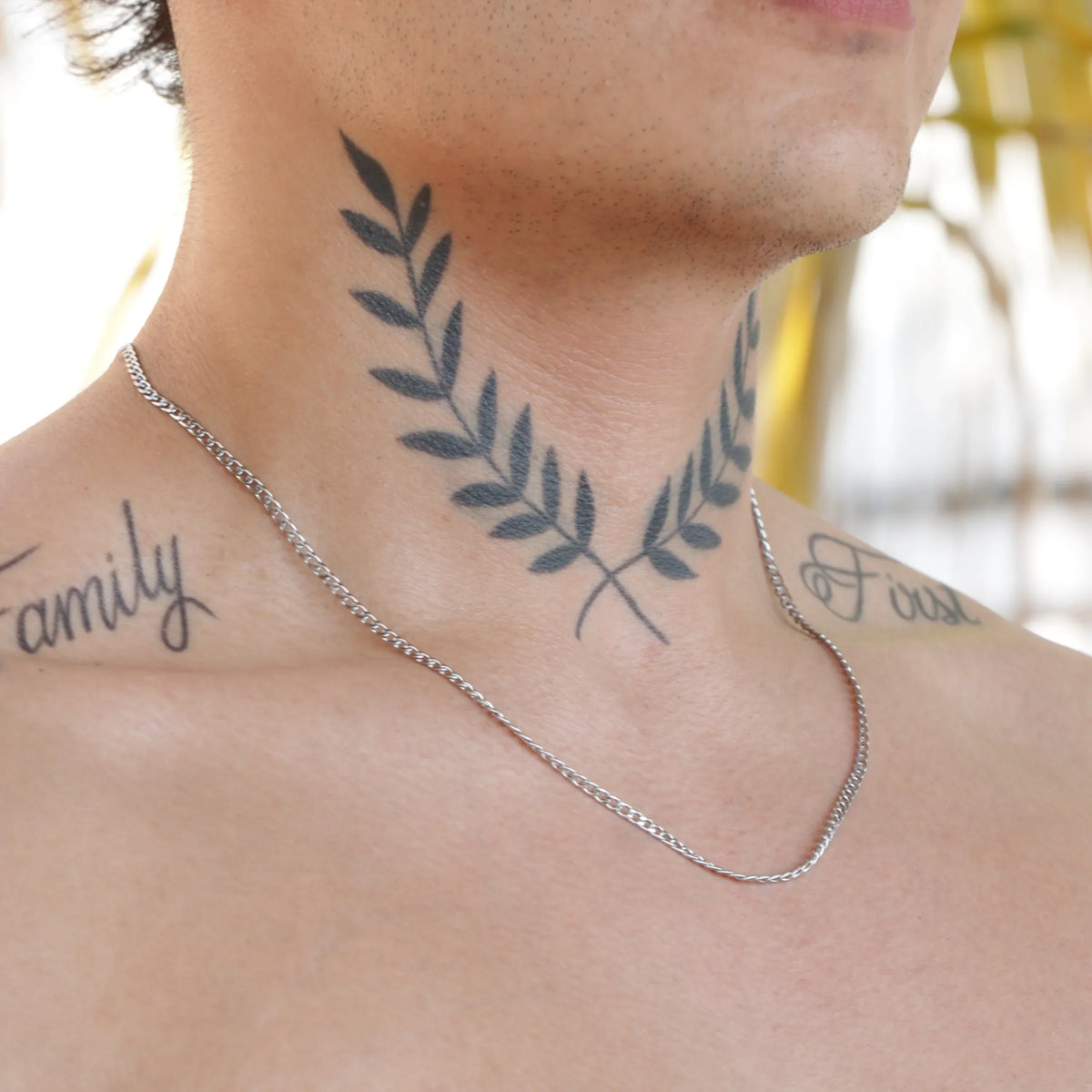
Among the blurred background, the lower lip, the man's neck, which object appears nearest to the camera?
the lower lip

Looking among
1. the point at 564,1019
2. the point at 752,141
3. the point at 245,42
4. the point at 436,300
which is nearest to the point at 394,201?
the point at 436,300

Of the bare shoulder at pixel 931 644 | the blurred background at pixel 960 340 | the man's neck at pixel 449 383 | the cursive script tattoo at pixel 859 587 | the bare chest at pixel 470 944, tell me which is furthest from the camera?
the blurred background at pixel 960 340

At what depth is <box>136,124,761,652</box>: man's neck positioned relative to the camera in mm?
1142

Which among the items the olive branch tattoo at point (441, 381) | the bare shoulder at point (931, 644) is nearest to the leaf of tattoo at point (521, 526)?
the olive branch tattoo at point (441, 381)

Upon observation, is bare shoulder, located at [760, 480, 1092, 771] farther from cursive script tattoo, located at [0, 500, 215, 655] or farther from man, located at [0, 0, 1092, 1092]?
cursive script tattoo, located at [0, 500, 215, 655]

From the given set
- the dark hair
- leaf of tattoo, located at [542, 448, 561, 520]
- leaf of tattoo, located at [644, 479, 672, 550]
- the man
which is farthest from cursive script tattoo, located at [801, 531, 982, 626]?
the dark hair

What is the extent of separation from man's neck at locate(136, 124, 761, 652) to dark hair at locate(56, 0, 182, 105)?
0.43m

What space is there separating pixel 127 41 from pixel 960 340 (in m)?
1.74

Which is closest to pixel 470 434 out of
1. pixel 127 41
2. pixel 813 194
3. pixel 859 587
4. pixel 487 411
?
pixel 487 411

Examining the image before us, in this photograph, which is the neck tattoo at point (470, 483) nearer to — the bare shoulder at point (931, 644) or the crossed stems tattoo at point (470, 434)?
the crossed stems tattoo at point (470, 434)

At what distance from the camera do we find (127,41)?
1.57m

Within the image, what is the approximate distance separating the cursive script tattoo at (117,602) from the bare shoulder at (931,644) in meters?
0.65

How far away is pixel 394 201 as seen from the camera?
1141 millimetres

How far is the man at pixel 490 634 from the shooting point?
3.10 feet
